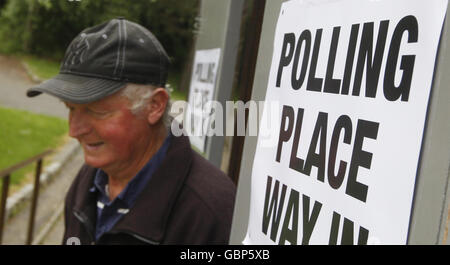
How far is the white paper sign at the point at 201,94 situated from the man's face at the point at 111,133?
2.03ft

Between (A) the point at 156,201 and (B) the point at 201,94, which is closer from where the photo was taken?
(A) the point at 156,201

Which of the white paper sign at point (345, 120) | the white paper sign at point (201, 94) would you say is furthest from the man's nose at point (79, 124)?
the white paper sign at point (345, 120)

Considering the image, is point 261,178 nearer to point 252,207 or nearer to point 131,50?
point 252,207

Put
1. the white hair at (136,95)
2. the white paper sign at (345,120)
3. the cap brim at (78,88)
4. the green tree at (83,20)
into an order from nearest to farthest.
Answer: the white paper sign at (345,120)
the cap brim at (78,88)
the white hair at (136,95)
the green tree at (83,20)

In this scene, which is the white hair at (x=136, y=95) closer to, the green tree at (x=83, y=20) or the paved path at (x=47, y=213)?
the green tree at (x=83, y=20)

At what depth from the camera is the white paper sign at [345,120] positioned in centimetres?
83

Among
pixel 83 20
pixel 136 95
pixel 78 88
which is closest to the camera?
pixel 78 88

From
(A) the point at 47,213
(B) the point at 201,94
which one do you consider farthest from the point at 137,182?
(A) the point at 47,213

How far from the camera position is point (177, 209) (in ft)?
6.71

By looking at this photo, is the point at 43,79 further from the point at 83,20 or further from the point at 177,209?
the point at 177,209

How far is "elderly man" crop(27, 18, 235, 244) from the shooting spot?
6.65 feet

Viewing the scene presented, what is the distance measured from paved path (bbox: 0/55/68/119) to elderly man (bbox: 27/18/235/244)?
8.16 m

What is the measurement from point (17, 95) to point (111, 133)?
10444 mm
